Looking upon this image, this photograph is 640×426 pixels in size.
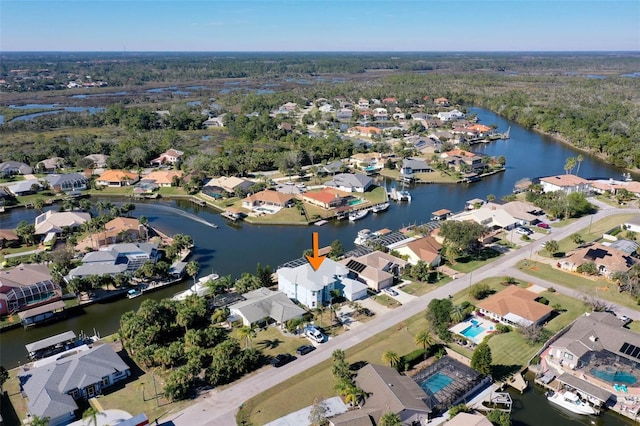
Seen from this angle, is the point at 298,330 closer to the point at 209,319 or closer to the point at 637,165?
the point at 209,319

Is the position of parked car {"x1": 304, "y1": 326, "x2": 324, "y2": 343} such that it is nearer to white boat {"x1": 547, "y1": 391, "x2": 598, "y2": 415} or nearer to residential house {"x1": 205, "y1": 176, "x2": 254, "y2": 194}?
white boat {"x1": 547, "y1": 391, "x2": 598, "y2": 415}

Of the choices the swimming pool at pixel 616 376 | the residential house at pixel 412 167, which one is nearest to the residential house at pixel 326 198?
the residential house at pixel 412 167

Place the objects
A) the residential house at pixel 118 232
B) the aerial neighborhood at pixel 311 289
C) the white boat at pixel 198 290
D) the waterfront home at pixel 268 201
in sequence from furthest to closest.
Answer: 1. the waterfront home at pixel 268 201
2. the residential house at pixel 118 232
3. the white boat at pixel 198 290
4. the aerial neighborhood at pixel 311 289

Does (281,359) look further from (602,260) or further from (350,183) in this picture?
(350,183)

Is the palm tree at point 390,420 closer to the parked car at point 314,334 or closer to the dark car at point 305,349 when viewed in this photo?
the dark car at point 305,349

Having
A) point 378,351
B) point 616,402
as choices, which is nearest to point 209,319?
point 378,351

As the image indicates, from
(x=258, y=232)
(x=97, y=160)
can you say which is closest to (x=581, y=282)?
(x=258, y=232)
